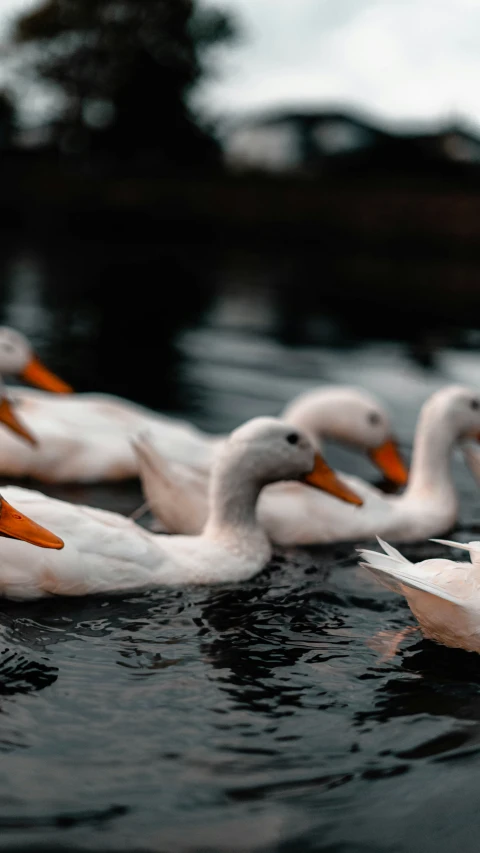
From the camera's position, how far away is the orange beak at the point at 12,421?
23.4ft

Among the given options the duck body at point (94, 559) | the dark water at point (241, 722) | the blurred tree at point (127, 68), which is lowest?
the dark water at point (241, 722)

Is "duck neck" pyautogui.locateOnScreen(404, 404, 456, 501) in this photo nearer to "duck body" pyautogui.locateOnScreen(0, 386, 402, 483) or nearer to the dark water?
the dark water

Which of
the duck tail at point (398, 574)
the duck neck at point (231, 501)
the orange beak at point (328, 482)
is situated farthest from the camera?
the orange beak at point (328, 482)

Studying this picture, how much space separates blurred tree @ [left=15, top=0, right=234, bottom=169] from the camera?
39.7 metres

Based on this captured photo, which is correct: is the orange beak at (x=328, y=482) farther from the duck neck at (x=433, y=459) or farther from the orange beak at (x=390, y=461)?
the orange beak at (x=390, y=461)

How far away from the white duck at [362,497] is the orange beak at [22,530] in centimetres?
145

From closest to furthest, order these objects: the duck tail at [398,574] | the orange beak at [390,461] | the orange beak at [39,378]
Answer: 1. the duck tail at [398,574]
2. the orange beak at [390,461]
3. the orange beak at [39,378]

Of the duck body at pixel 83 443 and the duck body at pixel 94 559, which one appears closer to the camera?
the duck body at pixel 94 559

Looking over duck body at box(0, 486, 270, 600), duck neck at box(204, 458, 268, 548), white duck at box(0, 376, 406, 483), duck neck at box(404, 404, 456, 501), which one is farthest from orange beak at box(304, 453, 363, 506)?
white duck at box(0, 376, 406, 483)

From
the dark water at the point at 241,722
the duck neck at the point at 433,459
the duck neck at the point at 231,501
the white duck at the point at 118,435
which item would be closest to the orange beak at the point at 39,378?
the white duck at the point at 118,435

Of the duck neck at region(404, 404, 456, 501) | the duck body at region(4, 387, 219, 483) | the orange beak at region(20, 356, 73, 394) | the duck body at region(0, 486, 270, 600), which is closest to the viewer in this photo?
the duck body at region(0, 486, 270, 600)

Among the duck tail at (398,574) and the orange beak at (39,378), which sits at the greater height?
the duck tail at (398,574)

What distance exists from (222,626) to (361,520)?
1.75 m

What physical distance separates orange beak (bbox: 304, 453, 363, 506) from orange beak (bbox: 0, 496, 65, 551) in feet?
5.58
